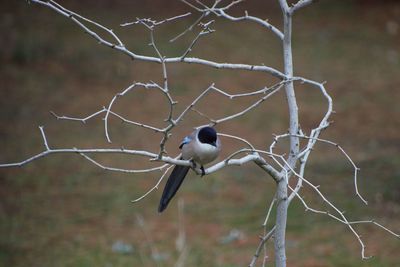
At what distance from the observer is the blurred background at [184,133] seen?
7.09m

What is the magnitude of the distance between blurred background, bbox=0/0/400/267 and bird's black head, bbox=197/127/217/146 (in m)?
0.65

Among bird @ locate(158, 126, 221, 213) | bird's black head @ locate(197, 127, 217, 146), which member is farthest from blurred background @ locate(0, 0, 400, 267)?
bird's black head @ locate(197, 127, 217, 146)

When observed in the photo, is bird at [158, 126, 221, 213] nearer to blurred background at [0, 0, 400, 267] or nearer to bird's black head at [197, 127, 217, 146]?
bird's black head at [197, 127, 217, 146]

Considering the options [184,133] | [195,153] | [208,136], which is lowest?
[184,133]

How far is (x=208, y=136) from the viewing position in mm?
4449

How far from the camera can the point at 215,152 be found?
4523 millimetres

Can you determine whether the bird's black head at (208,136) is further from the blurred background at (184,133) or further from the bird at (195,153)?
the blurred background at (184,133)

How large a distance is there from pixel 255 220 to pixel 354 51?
637 cm

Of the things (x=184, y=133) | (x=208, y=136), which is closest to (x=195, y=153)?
(x=208, y=136)

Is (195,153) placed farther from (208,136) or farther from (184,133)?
(184,133)

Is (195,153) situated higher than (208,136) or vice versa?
(208,136)

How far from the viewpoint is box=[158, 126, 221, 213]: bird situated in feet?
14.2

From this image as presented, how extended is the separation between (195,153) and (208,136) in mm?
149

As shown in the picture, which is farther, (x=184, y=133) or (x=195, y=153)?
(x=184, y=133)
